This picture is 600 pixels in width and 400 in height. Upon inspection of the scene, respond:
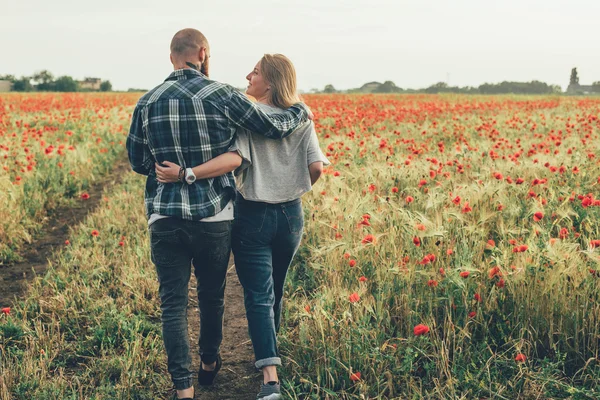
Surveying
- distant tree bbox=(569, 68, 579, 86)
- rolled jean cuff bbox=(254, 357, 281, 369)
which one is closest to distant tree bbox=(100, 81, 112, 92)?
distant tree bbox=(569, 68, 579, 86)

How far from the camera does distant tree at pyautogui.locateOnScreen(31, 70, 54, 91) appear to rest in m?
57.7

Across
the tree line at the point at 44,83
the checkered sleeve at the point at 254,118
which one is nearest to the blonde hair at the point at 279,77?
the checkered sleeve at the point at 254,118

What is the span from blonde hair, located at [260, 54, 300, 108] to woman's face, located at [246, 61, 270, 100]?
0.9 inches

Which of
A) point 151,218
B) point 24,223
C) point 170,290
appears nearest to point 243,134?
point 151,218

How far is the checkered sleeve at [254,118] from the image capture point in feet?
8.68

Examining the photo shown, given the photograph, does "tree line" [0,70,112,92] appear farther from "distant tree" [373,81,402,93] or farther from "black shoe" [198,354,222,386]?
"black shoe" [198,354,222,386]

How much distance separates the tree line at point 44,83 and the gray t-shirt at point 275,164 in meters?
58.3

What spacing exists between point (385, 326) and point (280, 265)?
76 centimetres

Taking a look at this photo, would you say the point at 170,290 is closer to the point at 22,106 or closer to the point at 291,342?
the point at 291,342

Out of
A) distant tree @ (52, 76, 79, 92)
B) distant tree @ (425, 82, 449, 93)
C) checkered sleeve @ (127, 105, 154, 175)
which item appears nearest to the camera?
checkered sleeve @ (127, 105, 154, 175)

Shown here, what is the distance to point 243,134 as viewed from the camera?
283 centimetres

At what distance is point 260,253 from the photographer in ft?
9.53

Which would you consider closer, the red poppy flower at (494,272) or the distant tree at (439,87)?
the red poppy flower at (494,272)

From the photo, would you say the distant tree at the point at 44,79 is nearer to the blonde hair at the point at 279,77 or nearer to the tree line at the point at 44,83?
the tree line at the point at 44,83
